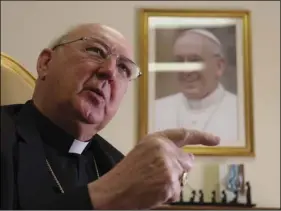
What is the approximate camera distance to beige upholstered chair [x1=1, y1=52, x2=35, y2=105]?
71cm

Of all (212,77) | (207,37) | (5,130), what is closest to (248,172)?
(212,77)

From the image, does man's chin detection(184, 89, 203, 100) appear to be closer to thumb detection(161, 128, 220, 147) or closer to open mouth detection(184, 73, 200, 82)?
open mouth detection(184, 73, 200, 82)

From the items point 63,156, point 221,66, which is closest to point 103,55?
point 63,156

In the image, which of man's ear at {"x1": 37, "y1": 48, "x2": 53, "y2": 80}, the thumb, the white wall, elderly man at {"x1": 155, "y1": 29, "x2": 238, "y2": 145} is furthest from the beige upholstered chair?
elderly man at {"x1": 155, "y1": 29, "x2": 238, "y2": 145}

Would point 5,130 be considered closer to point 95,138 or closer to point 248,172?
point 95,138

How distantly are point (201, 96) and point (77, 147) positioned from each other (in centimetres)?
102

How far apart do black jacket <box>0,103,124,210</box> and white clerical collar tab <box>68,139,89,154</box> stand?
0.06 ft

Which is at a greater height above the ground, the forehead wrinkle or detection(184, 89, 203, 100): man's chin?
the forehead wrinkle

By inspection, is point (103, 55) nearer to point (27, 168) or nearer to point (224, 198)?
point (27, 168)

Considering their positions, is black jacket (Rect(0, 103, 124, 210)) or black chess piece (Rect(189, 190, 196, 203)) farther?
black chess piece (Rect(189, 190, 196, 203))

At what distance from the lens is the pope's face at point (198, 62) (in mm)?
1528

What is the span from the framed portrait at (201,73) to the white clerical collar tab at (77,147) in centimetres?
85

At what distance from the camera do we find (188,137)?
1.28 ft

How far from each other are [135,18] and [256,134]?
0.62 m
